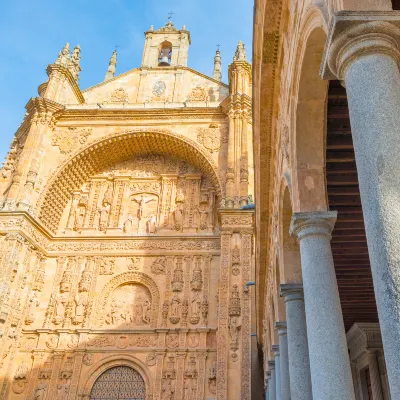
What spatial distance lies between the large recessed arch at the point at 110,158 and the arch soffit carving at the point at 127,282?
3.52 meters

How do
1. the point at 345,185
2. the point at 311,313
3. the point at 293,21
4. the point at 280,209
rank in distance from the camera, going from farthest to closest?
1. the point at 280,209
2. the point at 345,185
3. the point at 293,21
4. the point at 311,313

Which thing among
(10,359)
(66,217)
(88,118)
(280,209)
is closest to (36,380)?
(10,359)

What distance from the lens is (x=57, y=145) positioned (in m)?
19.8

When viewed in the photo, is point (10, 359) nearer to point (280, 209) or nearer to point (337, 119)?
point (280, 209)

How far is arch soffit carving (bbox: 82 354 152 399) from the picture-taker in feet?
51.8

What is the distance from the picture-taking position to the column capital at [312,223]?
4.57 m

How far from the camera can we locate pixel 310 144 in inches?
195

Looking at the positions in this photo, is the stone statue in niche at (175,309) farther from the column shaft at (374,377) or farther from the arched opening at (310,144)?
the arched opening at (310,144)

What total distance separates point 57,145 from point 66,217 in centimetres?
320

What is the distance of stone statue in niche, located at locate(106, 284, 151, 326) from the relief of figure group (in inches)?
96.7

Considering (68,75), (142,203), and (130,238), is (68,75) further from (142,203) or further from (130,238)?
(130,238)

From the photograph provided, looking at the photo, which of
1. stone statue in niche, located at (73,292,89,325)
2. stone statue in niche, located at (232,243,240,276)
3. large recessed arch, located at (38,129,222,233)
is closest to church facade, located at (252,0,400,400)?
stone statue in niche, located at (232,243,240,276)

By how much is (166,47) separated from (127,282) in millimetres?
13880

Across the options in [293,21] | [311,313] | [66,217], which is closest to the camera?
[311,313]
